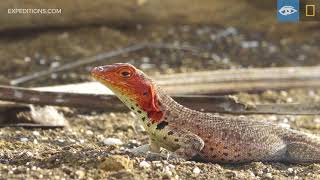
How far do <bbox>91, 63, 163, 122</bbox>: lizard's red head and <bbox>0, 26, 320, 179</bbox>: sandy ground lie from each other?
473mm

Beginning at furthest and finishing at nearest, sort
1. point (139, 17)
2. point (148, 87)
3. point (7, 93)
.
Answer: point (139, 17) < point (7, 93) < point (148, 87)

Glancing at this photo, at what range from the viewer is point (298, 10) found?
11.6 metres

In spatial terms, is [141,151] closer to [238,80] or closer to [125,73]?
[125,73]

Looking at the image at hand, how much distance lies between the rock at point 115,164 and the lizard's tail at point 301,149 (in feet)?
6.34

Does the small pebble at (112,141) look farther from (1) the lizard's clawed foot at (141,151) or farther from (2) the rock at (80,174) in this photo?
(2) the rock at (80,174)

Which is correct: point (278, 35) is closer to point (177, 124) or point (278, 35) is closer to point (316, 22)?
point (316, 22)

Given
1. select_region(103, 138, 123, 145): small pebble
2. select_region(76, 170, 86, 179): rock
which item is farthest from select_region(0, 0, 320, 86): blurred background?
select_region(76, 170, 86, 179): rock

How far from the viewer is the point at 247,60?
38.6 feet

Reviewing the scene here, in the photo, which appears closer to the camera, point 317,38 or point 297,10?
point 297,10

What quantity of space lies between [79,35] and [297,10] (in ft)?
12.4

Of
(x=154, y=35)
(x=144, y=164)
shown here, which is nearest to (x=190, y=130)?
(x=144, y=164)

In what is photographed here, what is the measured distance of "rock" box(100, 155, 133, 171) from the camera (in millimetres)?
5770

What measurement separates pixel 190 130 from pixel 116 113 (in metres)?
2.68

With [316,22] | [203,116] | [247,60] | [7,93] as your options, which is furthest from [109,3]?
[203,116]
